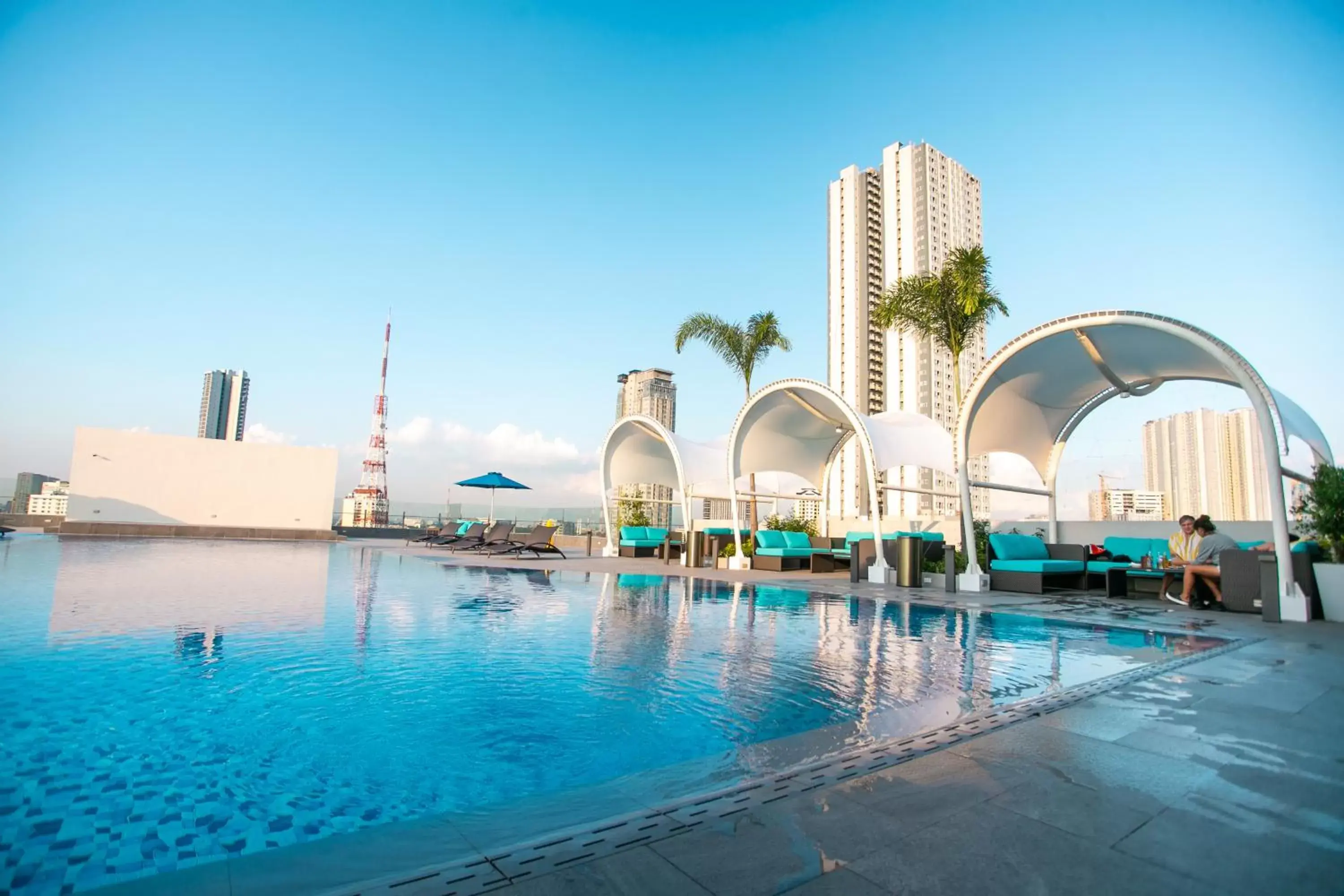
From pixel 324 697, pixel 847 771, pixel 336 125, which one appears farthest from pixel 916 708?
pixel 336 125

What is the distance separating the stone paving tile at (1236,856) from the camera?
1693 mm

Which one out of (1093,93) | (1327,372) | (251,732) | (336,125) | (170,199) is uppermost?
(1093,93)

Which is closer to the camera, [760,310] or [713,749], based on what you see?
[713,749]

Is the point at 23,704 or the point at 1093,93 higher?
the point at 1093,93

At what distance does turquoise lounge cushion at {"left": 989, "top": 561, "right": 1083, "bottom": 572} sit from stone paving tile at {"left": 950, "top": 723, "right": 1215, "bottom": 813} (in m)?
9.32

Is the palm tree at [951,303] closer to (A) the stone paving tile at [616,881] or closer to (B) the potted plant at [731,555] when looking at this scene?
(B) the potted plant at [731,555]

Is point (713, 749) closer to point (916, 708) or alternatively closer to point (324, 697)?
point (916, 708)

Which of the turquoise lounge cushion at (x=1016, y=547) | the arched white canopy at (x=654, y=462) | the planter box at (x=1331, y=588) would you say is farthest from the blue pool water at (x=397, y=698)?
the arched white canopy at (x=654, y=462)

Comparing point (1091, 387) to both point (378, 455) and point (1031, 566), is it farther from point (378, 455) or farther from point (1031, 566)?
point (378, 455)

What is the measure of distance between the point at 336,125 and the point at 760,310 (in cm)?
1358

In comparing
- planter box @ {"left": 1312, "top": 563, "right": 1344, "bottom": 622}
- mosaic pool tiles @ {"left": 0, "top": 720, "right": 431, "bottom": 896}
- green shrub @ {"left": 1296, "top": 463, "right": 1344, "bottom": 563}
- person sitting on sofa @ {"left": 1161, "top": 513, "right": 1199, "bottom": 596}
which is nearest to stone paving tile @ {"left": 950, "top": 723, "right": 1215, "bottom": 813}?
mosaic pool tiles @ {"left": 0, "top": 720, "right": 431, "bottom": 896}

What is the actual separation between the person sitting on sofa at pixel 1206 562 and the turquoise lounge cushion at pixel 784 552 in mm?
7635

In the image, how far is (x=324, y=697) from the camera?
3725 mm

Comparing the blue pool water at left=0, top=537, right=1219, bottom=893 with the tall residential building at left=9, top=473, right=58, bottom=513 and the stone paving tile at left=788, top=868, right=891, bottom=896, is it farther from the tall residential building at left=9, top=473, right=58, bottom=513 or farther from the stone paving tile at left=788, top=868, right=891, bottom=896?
the tall residential building at left=9, top=473, right=58, bottom=513
